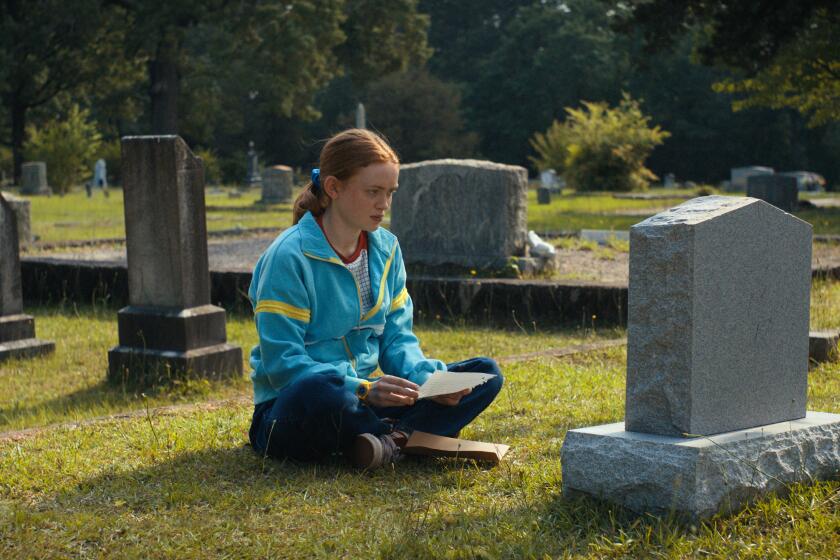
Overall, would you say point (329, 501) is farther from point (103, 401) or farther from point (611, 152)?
point (611, 152)

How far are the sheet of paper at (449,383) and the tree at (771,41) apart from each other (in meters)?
14.5

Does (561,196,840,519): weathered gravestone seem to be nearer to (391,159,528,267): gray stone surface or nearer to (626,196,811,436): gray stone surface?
(626,196,811,436): gray stone surface

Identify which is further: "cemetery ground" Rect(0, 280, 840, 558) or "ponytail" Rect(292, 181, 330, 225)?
"ponytail" Rect(292, 181, 330, 225)

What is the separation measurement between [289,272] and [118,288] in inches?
254

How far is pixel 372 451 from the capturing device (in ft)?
13.2

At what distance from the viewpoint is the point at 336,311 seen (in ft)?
13.8

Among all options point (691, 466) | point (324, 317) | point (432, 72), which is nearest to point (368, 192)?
point (324, 317)

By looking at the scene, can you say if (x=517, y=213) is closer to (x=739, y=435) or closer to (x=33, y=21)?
(x=739, y=435)

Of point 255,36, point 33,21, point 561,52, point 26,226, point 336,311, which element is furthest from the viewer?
point 561,52

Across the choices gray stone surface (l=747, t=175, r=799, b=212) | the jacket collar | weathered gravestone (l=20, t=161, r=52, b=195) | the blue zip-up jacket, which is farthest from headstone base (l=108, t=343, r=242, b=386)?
weathered gravestone (l=20, t=161, r=52, b=195)

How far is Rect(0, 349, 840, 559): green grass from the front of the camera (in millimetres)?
3178

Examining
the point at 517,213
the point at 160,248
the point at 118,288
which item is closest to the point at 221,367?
the point at 160,248

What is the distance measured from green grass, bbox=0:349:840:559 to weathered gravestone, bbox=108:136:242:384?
1.78m

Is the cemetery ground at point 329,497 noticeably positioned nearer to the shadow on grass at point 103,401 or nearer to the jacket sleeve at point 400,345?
the shadow on grass at point 103,401
